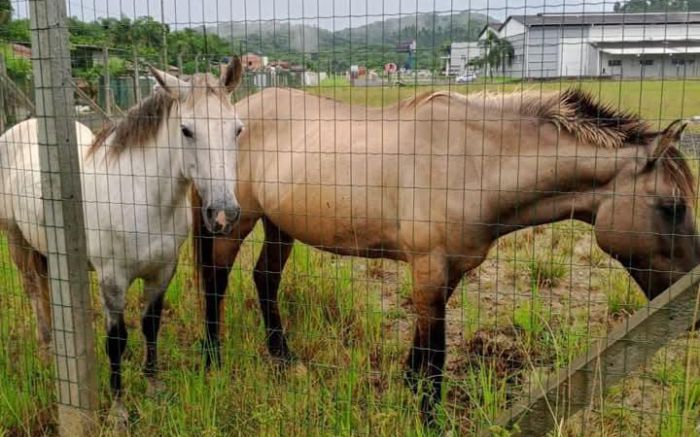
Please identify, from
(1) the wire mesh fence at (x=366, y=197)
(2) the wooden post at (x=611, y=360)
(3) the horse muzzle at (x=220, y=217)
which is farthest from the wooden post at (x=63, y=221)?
(2) the wooden post at (x=611, y=360)

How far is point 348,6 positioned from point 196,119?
89 cm

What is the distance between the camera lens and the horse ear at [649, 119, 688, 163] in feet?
9.19

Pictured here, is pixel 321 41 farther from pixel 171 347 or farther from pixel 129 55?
pixel 171 347

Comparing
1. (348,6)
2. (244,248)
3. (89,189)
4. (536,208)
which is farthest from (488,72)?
(244,248)

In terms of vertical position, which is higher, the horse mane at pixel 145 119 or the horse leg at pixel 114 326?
the horse mane at pixel 145 119

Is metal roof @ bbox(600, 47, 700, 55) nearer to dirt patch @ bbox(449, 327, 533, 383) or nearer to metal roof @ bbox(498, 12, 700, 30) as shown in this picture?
metal roof @ bbox(498, 12, 700, 30)

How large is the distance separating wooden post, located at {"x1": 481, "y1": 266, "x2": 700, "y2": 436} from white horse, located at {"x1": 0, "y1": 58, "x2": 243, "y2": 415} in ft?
4.92

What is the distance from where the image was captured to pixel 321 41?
2.77m

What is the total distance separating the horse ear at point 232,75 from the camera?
3010 mm

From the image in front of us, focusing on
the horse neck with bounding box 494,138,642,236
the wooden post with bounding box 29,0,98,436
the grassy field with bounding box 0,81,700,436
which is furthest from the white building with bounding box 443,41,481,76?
the wooden post with bounding box 29,0,98,436

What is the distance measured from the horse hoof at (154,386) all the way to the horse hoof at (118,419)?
0.56 ft

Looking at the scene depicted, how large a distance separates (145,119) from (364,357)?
1734mm

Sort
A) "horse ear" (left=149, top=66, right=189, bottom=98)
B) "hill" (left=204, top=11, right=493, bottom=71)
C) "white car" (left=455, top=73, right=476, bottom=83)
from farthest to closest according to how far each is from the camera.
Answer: "horse ear" (left=149, top=66, right=189, bottom=98) → "white car" (left=455, top=73, right=476, bottom=83) → "hill" (left=204, top=11, right=493, bottom=71)

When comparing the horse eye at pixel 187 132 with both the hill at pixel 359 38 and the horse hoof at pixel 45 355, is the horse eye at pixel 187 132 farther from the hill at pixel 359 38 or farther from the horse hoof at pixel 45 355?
the horse hoof at pixel 45 355
